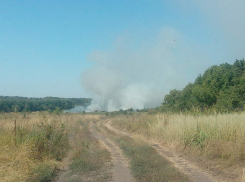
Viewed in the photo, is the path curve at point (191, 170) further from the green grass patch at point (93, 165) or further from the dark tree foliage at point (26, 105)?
the dark tree foliage at point (26, 105)

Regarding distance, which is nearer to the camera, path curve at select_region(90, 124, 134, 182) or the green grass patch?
path curve at select_region(90, 124, 134, 182)

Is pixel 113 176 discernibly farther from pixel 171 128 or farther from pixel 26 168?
pixel 171 128

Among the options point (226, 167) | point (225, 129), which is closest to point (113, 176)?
point (226, 167)

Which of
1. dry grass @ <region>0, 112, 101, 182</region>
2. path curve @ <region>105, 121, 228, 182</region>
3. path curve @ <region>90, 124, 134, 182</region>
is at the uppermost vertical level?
dry grass @ <region>0, 112, 101, 182</region>

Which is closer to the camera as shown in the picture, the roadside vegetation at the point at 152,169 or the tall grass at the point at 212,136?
the roadside vegetation at the point at 152,169

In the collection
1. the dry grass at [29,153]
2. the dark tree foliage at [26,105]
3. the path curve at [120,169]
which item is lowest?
the path curve at [120,169]

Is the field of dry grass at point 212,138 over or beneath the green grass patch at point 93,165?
over

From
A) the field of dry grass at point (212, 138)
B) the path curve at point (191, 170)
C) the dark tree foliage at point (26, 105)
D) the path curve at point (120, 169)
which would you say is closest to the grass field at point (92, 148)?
the field of dry grass at point (212, 138)

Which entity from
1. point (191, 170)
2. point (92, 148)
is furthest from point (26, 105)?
point (191, 170)

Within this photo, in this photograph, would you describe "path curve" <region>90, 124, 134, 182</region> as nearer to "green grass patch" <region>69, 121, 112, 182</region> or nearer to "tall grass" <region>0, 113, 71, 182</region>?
"green grass patch" <region>69, 121, 112, 182</region>

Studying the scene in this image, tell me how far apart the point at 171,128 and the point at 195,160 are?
4246 mm

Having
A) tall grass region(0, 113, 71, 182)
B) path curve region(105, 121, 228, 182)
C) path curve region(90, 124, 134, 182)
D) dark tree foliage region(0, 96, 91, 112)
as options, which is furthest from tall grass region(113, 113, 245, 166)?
dark tree foliage region(0, 96, 91, 112)

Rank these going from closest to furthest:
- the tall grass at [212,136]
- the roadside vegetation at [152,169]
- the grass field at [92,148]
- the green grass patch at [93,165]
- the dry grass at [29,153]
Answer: the dry grass at [29,153] → the roadside vegetation at [152,169] → the grass field at [92,148] → the green grass patch at [93,165] → the tall grass at [212,136]

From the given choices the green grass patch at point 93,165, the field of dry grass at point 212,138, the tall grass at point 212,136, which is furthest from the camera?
the tall grass at point 212,136
